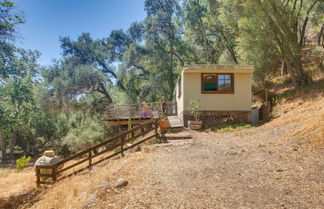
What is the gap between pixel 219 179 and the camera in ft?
13.3

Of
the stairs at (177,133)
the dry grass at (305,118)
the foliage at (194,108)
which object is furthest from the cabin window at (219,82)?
the dry grass at (305,118)

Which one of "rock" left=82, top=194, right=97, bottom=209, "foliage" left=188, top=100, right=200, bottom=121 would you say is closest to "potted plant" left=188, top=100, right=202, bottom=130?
"foliage" left=188, top=100, right=200, bottom=121

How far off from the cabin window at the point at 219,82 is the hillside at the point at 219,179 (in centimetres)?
451

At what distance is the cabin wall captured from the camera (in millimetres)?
11008

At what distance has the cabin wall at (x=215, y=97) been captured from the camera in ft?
36.1

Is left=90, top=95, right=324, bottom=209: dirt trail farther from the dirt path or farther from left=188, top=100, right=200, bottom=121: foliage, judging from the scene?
left=188, top=100, right=200, bottom=121: foliage

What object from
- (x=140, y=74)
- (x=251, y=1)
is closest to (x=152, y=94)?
(x=140, y=74)

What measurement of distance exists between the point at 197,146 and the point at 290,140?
9.59 feet

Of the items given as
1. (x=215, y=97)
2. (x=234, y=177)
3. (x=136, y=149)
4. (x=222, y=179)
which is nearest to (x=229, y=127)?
(x=215, y=97)

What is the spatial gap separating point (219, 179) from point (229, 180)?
0.63 ft

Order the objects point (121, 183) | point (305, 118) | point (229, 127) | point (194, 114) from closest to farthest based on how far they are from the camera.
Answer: point (121, 183)
point (305, 118)
point (229, 127)
point (194, 114)

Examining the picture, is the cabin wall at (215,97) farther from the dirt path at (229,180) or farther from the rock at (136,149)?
the dirt path at (229,180)

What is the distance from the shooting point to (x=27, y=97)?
2031 cm

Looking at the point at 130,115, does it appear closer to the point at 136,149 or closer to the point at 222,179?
the point at 136,149
